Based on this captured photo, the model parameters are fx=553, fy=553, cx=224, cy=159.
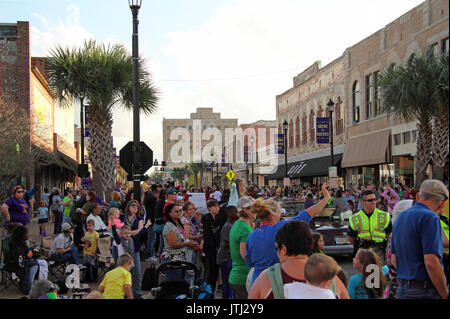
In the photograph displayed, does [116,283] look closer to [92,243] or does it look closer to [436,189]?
[436,189]

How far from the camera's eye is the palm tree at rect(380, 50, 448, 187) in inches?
918

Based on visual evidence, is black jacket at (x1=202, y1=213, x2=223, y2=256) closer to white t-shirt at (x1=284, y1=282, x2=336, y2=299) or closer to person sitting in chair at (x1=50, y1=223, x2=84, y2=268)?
person sitting in chair at (x1=50, y1=223, x2=84, y2=268)

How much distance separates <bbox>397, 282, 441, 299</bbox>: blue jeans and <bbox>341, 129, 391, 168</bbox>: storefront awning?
27400 mm

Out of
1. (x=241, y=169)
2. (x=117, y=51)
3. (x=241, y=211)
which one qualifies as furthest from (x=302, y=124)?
(x=241, y=211)

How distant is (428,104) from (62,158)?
2638 cm

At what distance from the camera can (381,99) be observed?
32656 mm

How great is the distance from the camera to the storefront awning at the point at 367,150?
104ft

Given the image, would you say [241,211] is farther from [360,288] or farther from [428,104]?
[428,104]

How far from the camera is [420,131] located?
25.6 metres

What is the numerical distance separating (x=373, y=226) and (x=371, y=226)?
0.09 feet

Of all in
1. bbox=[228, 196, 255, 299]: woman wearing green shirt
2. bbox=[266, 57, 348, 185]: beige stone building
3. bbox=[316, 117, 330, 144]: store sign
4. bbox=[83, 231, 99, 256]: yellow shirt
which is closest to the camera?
bbox=[228, 196, 255, 299]: woman wearing green shirt

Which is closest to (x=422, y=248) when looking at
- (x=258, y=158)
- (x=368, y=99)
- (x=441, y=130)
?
(x=441, y=130)

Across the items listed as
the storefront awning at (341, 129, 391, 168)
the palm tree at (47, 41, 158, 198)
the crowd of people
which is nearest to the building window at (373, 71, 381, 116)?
the storefront awning at (341, 129, 391, 168)

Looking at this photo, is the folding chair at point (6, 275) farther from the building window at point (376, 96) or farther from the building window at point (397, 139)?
the building window at point (376, 96)
